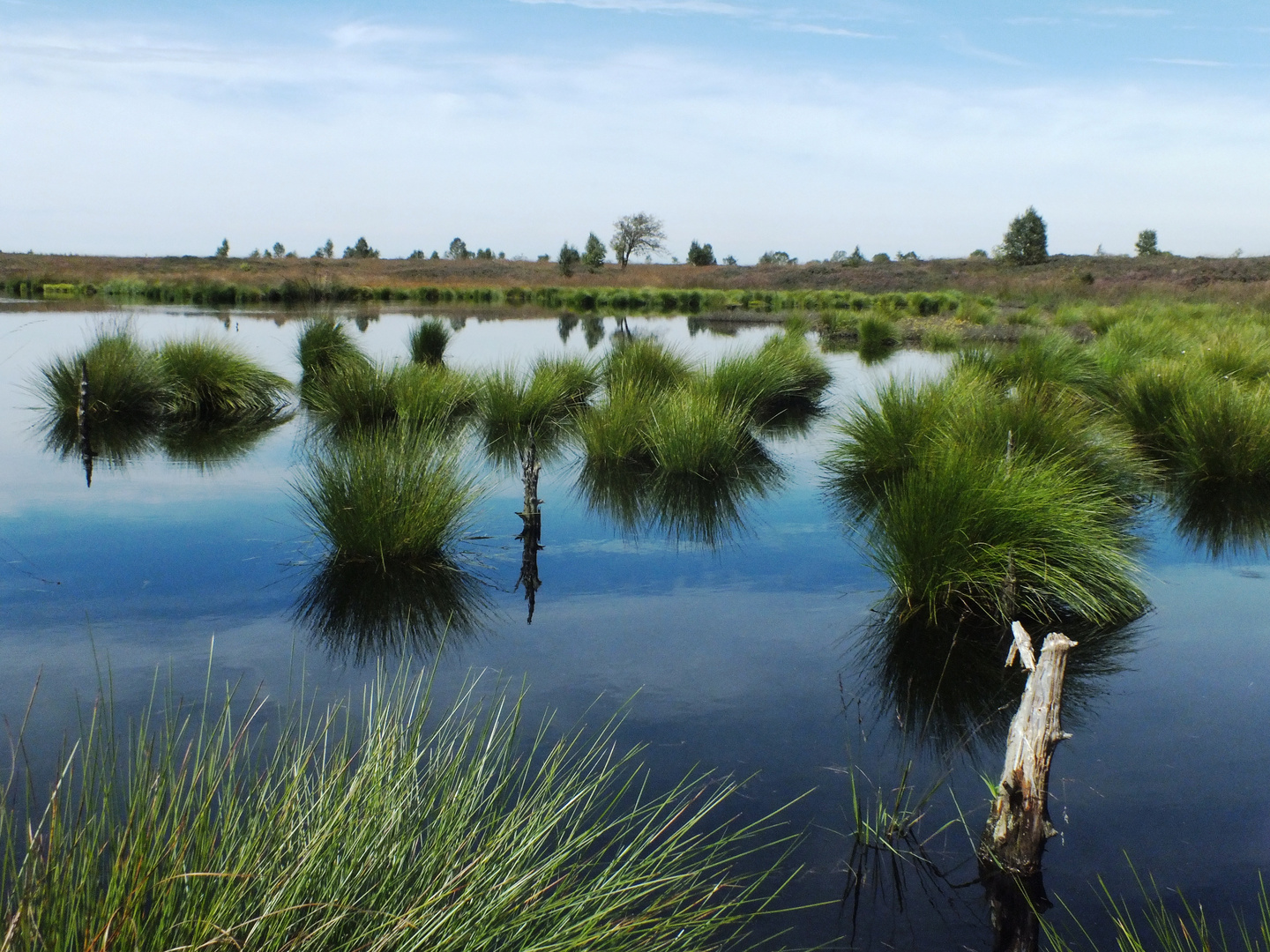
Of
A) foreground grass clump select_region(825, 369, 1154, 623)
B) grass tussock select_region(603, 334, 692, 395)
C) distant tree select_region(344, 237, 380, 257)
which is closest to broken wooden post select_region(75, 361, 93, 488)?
grass tussock select_region(603, 334, 692, 395)

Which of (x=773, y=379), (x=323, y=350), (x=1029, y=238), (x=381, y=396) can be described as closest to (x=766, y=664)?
(x=381, y=396)

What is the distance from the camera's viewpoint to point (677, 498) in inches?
274

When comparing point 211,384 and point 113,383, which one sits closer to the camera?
point 113,383

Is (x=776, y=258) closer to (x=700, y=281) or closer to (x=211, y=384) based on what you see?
(x=700, y=281)

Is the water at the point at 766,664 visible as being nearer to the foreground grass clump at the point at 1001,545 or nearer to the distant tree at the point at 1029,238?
the foreground grass clump at the point at 1001,545

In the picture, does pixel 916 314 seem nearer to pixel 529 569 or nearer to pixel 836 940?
pixel 529 569

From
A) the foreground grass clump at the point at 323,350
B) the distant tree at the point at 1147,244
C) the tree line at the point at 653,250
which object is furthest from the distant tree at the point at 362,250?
the foreground grass clump at the point at 323,350

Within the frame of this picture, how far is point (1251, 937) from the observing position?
251 cm

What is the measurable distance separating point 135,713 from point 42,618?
1.23 m

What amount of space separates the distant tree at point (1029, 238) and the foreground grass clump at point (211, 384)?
41242 millimetres

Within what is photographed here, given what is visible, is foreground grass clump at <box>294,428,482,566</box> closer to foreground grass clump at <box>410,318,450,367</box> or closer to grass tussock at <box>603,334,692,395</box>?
grass tussock at <box>603,334,692,395</box>

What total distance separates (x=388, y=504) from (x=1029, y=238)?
45042 millimetres

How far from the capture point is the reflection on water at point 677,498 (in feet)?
20.4

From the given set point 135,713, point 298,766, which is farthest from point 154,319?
point 298,766
